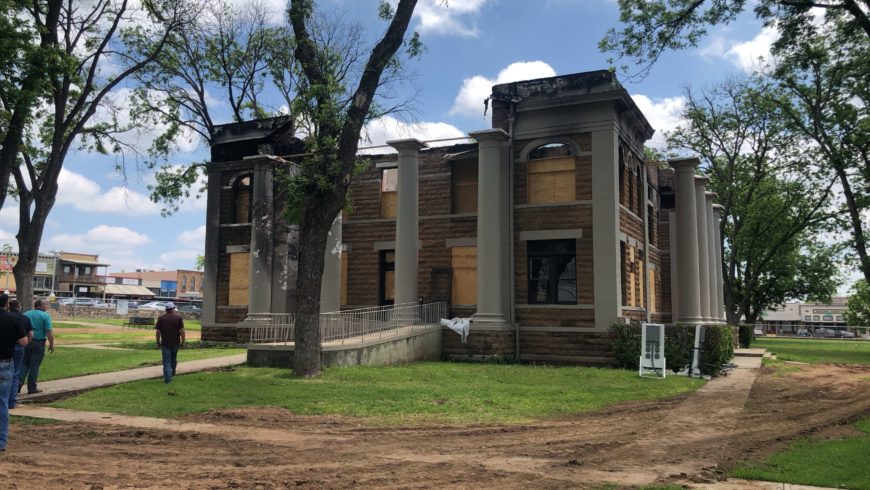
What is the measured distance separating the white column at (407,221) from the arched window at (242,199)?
7458 millimetres

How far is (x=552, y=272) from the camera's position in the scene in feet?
68.7

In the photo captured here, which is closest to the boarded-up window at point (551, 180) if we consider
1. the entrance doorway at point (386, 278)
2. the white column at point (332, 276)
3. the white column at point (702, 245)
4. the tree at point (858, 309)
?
the entrance doorway at point (386, 278)

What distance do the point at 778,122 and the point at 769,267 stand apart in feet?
57.5

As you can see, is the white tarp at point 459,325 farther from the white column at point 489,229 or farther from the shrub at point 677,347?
the shrub at point 677,347

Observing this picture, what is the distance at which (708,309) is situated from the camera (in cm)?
2778

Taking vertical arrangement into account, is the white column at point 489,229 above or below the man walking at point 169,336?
above

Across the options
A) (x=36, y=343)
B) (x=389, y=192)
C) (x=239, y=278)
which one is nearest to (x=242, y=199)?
(x=239, y=278)

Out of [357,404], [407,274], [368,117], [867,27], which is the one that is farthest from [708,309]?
[357,404]

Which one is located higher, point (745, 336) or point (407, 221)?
point (407, 221)

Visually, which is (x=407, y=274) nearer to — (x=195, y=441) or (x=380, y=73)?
(x=380, y=73)

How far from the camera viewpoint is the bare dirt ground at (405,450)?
667 cm

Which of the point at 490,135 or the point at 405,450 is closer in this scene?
the point at 405,450

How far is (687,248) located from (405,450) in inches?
754

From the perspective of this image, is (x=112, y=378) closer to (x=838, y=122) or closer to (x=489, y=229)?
(x=489, y=229)
